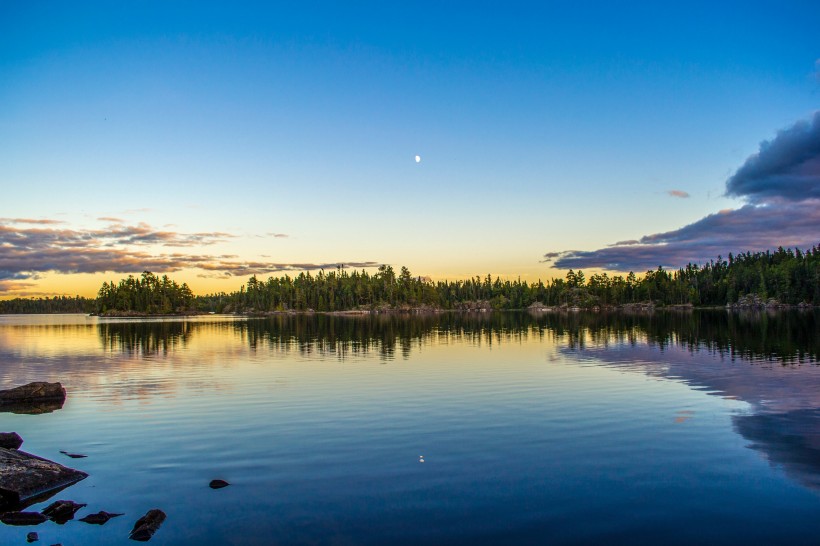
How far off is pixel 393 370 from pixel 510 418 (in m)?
20.2

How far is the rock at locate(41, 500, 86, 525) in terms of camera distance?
15.1m

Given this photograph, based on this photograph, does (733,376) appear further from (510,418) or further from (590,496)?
(590,496)

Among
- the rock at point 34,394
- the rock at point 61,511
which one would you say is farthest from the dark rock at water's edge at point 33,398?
the rock at point 61,511

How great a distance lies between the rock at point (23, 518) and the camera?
14.9 meters

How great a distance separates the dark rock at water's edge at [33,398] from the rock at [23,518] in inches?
756

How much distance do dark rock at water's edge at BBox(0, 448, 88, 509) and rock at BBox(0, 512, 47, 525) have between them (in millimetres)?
1070

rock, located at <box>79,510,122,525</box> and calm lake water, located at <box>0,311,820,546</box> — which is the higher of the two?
rock, located at <box>79,510,122,525</box>

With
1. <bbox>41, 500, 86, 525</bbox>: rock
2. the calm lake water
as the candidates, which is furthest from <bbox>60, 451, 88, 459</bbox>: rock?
<bbox>41, 500, 86, 525</bbox>: rock

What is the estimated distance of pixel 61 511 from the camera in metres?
15.3

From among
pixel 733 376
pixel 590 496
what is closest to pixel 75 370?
pixel 590 496

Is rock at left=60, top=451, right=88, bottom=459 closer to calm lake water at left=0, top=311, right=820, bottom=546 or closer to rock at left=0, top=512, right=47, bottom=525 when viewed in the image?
calm lake water at left=0, top=311, right=820, bottom=546

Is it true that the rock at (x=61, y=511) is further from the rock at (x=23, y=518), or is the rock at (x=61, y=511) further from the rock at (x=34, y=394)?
the rock at (x=34, y=394)

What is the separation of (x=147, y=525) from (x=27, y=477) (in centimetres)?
622

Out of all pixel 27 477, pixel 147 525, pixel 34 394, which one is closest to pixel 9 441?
pixel 27 477
